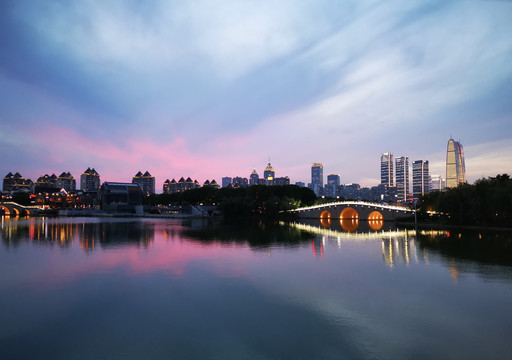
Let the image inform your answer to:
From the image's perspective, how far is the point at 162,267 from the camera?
1966 centimetres

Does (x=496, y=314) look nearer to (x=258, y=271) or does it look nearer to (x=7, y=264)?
(x=258, y=271)

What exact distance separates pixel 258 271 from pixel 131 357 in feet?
34.9

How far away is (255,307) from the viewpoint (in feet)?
40.4

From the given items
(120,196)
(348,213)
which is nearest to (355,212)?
(348,213)

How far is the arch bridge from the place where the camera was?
63938 millimetres

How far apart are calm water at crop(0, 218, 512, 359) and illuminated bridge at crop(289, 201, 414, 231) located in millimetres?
40971

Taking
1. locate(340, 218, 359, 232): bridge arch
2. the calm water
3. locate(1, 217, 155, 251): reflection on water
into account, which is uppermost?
the calm water

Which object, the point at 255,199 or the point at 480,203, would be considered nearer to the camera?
the point at 480,203

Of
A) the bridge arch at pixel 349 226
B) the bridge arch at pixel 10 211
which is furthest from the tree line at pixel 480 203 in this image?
the bridge arch at pixel 10 211

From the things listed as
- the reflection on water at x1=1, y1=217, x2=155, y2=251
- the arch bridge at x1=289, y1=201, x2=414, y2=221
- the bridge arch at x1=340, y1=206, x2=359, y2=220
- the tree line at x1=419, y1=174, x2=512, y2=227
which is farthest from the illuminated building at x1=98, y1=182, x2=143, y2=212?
the tree line at x1=419, y1=174, x2=512, y2=227

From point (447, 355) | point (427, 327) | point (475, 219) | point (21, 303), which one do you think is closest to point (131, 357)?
point (21, 303)

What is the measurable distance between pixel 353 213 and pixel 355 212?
31.2 inches

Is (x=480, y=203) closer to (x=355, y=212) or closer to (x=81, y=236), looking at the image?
(x=355, y=212)

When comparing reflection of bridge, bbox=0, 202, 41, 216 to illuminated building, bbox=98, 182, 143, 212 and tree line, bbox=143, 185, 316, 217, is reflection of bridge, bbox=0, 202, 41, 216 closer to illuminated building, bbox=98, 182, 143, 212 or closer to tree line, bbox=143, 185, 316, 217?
illuminated building, bbox=98, 182, 143, 212
